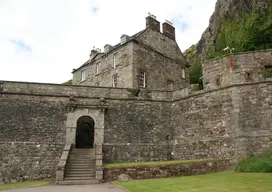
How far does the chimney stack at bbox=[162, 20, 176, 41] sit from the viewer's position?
29.3 metres

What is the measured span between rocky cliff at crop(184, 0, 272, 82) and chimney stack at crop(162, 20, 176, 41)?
15.5ft

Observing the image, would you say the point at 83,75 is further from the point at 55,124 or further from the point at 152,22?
the point at 55,124

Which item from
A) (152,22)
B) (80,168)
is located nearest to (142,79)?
(152,22)

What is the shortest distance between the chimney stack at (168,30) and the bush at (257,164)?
695 inches

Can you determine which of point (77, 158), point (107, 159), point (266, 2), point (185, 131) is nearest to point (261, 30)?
point (266, 2)

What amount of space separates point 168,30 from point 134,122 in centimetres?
1436

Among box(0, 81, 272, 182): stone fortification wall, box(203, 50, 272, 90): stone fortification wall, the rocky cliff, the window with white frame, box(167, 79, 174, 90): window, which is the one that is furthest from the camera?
the window with white frame

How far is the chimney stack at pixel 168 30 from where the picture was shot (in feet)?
96.2

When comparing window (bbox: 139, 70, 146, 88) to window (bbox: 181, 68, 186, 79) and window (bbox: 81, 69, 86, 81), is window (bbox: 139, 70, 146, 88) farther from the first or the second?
window (bbox: 81, 69, 86, 81)

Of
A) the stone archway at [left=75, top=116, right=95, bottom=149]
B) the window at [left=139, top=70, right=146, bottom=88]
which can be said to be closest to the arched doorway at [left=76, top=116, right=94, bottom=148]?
the stone archway at [left=75, top=116, right=95, bottom=149]

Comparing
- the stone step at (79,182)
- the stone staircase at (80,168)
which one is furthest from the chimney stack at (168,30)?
the stone step at (79,182)

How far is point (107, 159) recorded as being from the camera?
17.7 m

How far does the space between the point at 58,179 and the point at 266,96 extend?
12120 mm

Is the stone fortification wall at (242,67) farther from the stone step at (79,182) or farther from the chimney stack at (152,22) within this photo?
the chimney stack at (152,22)
